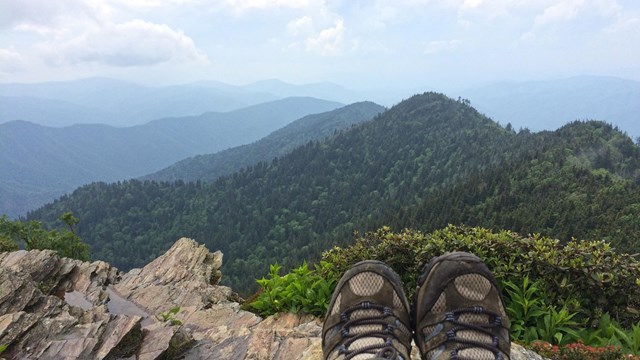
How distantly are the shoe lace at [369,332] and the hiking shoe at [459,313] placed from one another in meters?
0.40

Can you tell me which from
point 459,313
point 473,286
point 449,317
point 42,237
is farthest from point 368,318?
point 42,237

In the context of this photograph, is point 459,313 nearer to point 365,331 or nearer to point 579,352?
point 365,331

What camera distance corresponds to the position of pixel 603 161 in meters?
96.1

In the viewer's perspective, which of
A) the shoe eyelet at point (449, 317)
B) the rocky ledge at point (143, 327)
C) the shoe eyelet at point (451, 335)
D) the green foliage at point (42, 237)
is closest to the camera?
the shoe eyelet at point (451, 335)

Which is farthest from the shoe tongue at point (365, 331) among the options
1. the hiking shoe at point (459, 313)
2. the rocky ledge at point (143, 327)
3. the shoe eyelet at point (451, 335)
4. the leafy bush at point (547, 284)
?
the leafy bush at point (547, 284)

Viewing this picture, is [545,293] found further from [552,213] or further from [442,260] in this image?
[552,213]

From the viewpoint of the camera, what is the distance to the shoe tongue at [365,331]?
3699 mm

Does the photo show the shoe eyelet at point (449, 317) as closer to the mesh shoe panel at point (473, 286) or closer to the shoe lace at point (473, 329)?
the shoe lace at point (473, 329)

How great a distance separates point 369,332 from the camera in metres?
3.89

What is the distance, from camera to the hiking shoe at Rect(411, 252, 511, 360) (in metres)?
3.72

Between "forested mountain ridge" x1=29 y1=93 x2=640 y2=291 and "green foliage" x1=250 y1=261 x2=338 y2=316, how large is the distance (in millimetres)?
78946

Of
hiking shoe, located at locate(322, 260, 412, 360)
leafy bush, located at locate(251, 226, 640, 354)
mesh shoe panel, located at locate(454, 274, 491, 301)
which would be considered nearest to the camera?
hiking shoe, located at locate(322, 260, 412, 360)

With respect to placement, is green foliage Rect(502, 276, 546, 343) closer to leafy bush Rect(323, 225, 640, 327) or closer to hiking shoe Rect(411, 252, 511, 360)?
leafy bush Rect(323, 225, 640, 327)

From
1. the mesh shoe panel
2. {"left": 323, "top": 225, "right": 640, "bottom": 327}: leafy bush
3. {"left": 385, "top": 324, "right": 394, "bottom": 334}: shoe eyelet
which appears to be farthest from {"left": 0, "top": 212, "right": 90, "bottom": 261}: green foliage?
the mesh shoe panel
